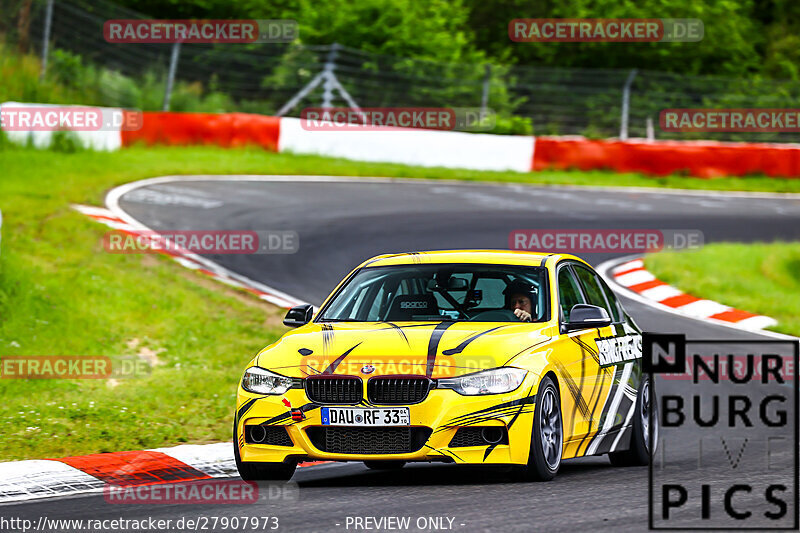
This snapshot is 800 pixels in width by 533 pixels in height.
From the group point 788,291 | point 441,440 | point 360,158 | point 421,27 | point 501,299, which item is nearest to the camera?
point 441,440

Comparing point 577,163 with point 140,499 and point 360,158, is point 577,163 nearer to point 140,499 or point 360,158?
point 360,158

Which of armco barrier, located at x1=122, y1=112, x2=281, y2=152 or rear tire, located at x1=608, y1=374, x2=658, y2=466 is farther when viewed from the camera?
armco barrier, located at x1=122, y1=112, x2=281, y2=152

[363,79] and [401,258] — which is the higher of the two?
[363,79]

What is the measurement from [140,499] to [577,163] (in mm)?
23019

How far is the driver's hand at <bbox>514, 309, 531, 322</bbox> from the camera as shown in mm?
8170

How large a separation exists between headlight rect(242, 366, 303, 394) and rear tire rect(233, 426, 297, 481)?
273 mm

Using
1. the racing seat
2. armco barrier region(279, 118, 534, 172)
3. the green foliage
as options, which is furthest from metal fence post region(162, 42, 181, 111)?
the racing seat

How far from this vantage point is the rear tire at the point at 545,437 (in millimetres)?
7289

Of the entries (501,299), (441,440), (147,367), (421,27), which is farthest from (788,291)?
(421,27)

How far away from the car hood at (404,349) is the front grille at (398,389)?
41mm

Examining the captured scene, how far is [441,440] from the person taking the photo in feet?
23.5

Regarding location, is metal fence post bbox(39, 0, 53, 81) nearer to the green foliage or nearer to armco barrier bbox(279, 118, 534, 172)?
the green foliage

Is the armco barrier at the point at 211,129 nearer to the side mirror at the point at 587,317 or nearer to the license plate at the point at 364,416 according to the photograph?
the side mirror at the point at 587,317

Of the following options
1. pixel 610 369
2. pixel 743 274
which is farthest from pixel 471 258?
pixel 743 274
